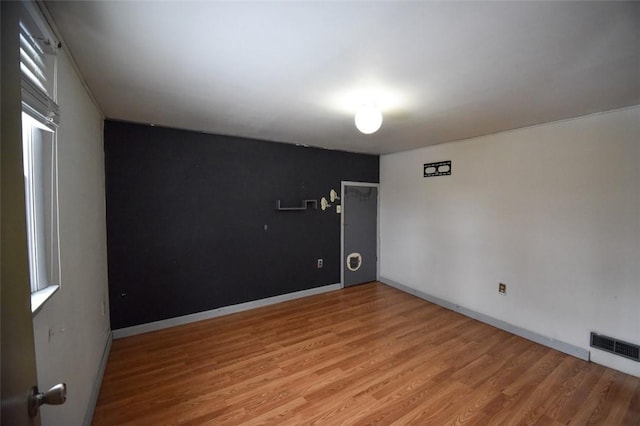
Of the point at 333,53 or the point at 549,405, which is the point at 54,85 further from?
the point at 549,405

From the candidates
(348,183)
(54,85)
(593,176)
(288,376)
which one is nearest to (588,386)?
(593,176)

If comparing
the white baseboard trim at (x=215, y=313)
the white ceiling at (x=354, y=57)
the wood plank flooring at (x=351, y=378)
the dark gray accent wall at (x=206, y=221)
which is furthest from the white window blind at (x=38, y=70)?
the white baseboard trim at (x=215, y=313)

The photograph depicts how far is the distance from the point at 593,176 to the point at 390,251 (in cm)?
292

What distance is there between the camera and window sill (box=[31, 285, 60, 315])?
1.06 meters

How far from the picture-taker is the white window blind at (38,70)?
1073 mm

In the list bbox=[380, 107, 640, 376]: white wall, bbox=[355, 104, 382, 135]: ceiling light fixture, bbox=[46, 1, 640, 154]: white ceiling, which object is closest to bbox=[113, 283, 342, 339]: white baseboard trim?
bbox=[380, 107, 640, 376]: white wall

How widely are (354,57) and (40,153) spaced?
1719 millimetres

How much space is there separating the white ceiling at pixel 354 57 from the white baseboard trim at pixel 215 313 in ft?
7.73

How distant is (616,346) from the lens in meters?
2.51

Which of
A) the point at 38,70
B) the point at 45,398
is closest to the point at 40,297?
the point at 45,398

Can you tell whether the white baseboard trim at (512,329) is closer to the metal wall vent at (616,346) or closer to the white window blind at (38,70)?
the metal wall vent at (616,346)

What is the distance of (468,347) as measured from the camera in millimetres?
2900

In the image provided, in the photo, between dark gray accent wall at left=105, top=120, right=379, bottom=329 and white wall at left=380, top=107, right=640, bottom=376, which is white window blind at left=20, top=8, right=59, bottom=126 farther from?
white wall at left=380, top=107, right=640, bottom=376

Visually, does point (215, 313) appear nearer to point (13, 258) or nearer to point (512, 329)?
point (13, 258)
